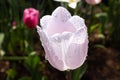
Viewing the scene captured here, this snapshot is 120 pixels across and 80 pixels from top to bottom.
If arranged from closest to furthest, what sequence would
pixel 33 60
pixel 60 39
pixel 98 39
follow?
1. pixel 60 39
2. pixel 33 60
3. pixel 98 39

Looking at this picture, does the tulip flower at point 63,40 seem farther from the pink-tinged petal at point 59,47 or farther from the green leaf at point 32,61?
the green leaf at point 32,61

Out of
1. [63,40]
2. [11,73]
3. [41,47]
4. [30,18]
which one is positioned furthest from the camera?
[41,47]

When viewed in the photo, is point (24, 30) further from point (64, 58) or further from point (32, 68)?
point (64, 58)

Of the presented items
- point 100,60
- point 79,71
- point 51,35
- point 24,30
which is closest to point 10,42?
point 24,30

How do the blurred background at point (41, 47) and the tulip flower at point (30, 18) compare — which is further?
the blurred background at point (41, 47)

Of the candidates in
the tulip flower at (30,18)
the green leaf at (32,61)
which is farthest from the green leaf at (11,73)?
the tulip flower at (30,18)

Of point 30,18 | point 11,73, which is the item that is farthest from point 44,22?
point 11,73

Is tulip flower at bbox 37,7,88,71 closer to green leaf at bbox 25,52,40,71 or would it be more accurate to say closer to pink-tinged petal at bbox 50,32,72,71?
pink-tinged petal at bbox 50,32,72,71

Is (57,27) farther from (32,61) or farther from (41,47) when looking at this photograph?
(41,47)
